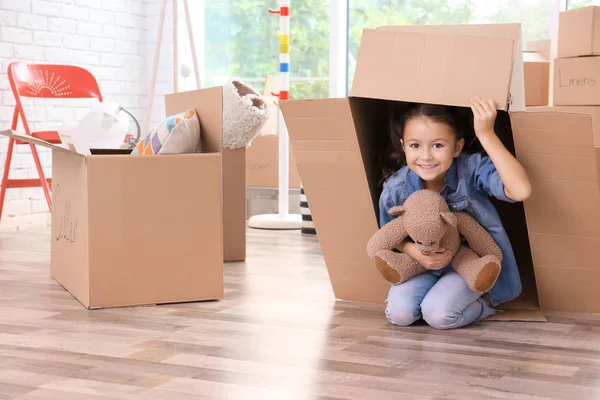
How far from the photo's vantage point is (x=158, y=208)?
1.95 meters

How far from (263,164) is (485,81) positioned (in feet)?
7.41

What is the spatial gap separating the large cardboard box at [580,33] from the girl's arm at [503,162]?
0.89 metres

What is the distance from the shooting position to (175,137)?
1997 mm

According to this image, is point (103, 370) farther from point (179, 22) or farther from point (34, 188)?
point (179, 22)

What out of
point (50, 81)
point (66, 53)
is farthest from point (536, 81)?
point (66, 53)

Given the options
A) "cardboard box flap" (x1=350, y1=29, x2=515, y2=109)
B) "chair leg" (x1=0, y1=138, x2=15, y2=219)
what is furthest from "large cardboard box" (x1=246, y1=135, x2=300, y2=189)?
"cardboard box flap" (x1=350, y1=29, x2=515, y2=109)

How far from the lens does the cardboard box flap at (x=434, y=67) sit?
1.65 meters

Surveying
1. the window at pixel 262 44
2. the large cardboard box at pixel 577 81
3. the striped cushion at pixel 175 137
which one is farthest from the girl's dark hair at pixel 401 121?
the window at pixel 262 44

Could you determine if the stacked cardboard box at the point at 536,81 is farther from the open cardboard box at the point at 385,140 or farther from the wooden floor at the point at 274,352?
the wooden floor at the point at 274,352

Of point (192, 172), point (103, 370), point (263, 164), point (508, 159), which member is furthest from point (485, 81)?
point (263, 164)

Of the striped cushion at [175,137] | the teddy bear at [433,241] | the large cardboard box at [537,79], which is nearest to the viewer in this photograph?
the teddy bear at [433,241]

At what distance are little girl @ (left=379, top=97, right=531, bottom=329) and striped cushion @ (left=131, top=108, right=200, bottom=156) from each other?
19.3 inches

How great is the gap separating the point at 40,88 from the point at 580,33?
6.47ft

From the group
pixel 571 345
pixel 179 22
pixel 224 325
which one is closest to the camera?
pixel 571 345
